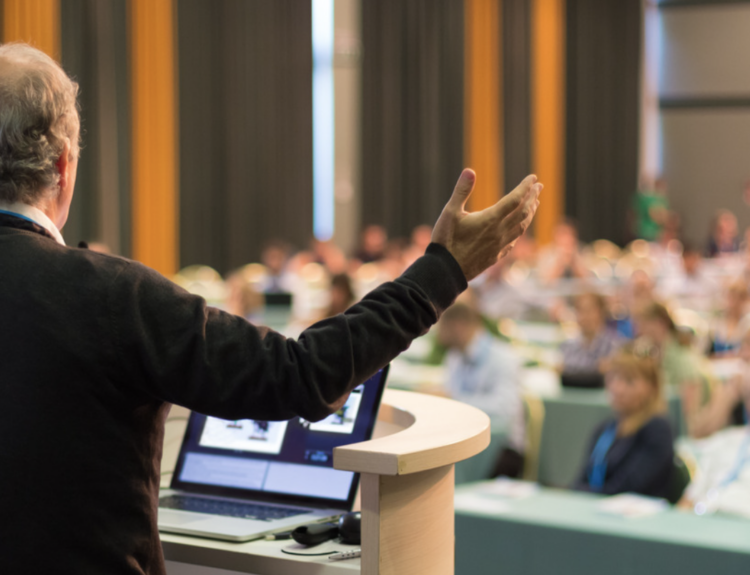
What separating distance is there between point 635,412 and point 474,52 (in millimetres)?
12787

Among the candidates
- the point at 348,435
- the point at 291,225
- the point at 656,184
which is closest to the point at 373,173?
the point at 291,225

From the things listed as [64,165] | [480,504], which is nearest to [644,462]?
[480,504]

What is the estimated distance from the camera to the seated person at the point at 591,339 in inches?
233

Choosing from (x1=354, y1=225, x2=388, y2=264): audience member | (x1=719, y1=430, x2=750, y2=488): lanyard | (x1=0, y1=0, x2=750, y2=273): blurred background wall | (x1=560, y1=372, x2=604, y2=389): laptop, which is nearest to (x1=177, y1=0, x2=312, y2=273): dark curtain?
(x1=0, y1=0, x2=750, y2=273): blurred background wall

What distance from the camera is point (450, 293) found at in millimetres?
1229

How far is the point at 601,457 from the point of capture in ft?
12.7

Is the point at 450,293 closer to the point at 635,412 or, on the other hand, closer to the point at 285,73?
the point at 635,412

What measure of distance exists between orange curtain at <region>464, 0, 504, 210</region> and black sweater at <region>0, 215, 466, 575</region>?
1472cm

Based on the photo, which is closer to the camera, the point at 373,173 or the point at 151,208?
the point at 151,208

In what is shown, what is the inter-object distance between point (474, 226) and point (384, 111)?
13241mm

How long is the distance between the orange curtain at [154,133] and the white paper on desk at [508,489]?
7.90 m

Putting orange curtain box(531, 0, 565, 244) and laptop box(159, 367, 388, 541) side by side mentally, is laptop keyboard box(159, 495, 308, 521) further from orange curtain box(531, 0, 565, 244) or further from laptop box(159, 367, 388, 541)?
orange curtain box(531, 0, 565, 244)

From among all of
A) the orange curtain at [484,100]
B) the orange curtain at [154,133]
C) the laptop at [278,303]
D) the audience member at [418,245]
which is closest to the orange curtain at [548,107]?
the orange curtain at [484,100]

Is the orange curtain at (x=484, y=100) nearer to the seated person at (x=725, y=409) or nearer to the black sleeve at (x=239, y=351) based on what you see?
the seated person at (x=725, y=409)
